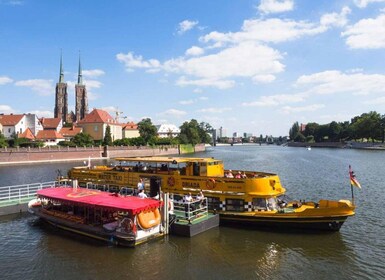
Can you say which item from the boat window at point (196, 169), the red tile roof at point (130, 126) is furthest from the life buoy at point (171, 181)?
the red tile roof at point (130, 126)

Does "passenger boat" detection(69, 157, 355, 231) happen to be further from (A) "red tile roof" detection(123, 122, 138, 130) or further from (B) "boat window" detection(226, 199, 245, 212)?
(A) "red tile roof" detection(123, 122, 138, 130)

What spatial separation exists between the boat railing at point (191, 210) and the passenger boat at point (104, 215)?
215 cm

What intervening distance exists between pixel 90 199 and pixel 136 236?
4.50 m

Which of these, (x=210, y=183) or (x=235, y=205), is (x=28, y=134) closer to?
(x=210, y=183)

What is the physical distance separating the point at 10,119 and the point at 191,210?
132868mm

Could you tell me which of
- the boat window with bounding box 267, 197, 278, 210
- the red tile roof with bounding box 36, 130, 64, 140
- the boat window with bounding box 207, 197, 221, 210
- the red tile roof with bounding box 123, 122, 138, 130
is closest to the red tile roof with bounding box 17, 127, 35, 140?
the red tile roof with bounding box 36, 130, 64, 140

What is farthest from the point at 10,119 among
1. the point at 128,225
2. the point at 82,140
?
the point at 128,225

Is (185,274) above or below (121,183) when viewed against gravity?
below

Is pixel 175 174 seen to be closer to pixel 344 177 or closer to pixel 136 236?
pixel 136 236

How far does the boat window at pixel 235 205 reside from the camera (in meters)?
24.1

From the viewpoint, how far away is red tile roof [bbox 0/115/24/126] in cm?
13375

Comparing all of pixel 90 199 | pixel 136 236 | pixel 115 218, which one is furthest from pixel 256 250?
pixel 90 199

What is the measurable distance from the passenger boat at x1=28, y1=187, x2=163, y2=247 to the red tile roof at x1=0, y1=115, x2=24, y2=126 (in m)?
122

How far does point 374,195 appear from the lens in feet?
122
